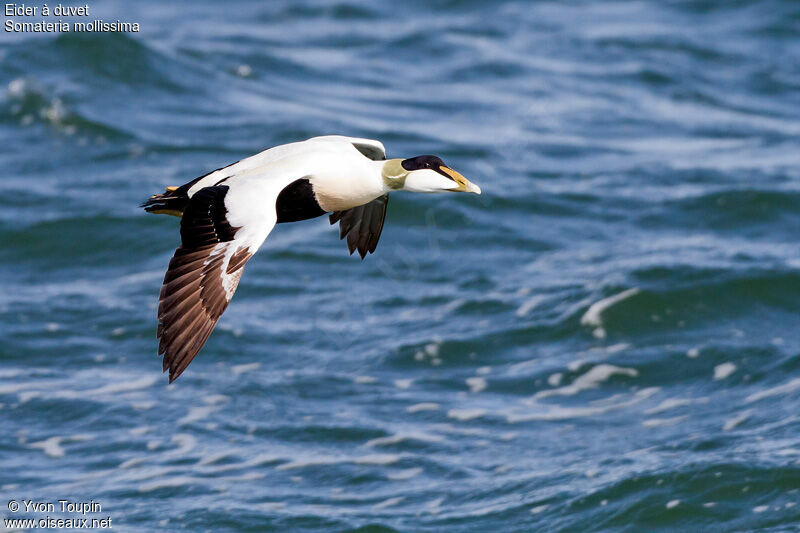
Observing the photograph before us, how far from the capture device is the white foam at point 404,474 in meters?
9.96

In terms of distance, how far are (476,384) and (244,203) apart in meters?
5.70

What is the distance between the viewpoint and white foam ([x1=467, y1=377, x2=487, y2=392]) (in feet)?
36.9

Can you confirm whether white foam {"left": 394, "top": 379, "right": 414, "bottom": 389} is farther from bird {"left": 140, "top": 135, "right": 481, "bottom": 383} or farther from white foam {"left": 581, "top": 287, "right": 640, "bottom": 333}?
bird {"left": 140, "top": 135, "right": 481, "bottom": 383}

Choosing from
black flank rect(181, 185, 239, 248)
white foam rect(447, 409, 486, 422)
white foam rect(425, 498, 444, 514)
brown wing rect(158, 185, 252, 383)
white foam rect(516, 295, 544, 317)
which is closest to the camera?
brown wing rect(158, 185, 252, 383)

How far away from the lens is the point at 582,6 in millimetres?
21359

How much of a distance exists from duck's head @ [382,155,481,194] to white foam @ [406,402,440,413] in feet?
15.7

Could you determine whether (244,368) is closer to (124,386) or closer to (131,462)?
(124,386)

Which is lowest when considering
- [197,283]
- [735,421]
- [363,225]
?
[735,421]

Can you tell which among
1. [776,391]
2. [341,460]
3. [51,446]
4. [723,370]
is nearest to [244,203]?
[341,460]

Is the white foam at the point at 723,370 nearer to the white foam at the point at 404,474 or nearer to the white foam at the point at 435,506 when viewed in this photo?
the white foam at the point at 404,474

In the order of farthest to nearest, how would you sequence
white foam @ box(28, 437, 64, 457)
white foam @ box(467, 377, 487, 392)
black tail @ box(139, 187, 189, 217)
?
white foam @ box(467, 377, 487, 392), white foam @ box(28, 437, 64, 457), black tail @ box(139, 187, 189, 217)

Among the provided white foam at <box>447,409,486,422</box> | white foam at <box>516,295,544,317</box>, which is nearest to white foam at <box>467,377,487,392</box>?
white foam at <box>447,409,486,422</box>

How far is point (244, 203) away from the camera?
5930mm

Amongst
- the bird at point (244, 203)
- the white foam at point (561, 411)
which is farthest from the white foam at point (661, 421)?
the bird at point (244, 203)
